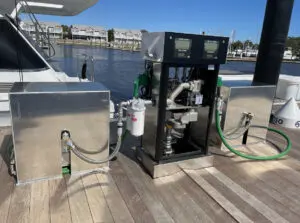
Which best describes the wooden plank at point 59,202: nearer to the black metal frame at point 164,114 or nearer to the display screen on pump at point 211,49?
the black metal frame at point 164,114

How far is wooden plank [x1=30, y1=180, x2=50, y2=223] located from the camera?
195 cm

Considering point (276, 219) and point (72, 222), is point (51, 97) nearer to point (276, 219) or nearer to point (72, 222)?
point (72, 222)

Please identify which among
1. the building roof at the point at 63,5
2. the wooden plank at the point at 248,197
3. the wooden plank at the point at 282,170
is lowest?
the wooden plank at the point at 248,197

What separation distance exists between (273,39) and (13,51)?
439cm

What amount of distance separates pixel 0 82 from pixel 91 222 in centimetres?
→ 304

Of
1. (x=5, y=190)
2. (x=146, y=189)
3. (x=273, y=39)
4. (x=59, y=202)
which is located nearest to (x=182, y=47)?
(x=146, y=189)

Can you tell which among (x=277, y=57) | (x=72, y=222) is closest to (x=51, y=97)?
(x=72, y=222)

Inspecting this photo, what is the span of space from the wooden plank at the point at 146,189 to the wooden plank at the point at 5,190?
3.73 feet

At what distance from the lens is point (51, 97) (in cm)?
222

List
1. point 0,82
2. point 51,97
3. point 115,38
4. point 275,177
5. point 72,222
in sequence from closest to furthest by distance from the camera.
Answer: point 72,222
point 51,97
point 275,177
point 0,82
point 115,38

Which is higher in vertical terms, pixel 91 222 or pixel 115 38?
pixel 115 38

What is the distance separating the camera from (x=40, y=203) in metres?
2.12

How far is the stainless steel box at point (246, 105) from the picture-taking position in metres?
3.27

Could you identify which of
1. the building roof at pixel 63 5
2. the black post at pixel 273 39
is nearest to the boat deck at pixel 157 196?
the black post at pixel 273 39
